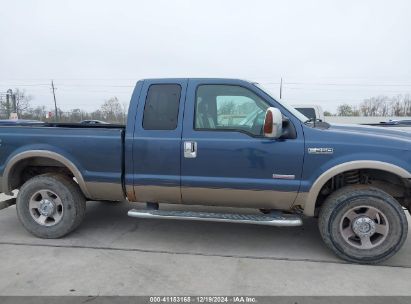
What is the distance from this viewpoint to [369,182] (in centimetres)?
441

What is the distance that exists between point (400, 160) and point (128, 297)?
3.04 meters

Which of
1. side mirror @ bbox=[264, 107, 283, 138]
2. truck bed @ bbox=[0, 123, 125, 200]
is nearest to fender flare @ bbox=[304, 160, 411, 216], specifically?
side mirror @ bbox=[264, 107, 283, 138]

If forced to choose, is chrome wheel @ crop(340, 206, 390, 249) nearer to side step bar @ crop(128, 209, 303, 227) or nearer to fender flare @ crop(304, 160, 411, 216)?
fender flare @ crop(304, 160, 411, 216)

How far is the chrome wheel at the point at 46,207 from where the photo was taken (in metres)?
4.79

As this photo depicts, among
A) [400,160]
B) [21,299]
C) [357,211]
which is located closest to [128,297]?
[21,299]

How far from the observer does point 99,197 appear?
4773 millimetres

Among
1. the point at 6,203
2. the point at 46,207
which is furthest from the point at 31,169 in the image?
the point at 46,207

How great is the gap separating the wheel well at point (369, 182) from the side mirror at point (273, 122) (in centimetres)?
93

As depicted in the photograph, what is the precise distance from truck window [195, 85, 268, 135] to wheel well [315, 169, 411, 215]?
43.8 inches

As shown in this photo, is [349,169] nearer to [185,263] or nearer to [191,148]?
[191,148]

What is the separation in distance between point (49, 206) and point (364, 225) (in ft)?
12.4

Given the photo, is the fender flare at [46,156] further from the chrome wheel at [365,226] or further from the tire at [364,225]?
the chrome wheel at [365,226]

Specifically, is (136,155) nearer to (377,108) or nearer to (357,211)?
(357,211)

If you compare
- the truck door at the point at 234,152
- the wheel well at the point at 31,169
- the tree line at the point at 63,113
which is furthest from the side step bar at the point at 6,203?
the tree line at the point at 63,113
